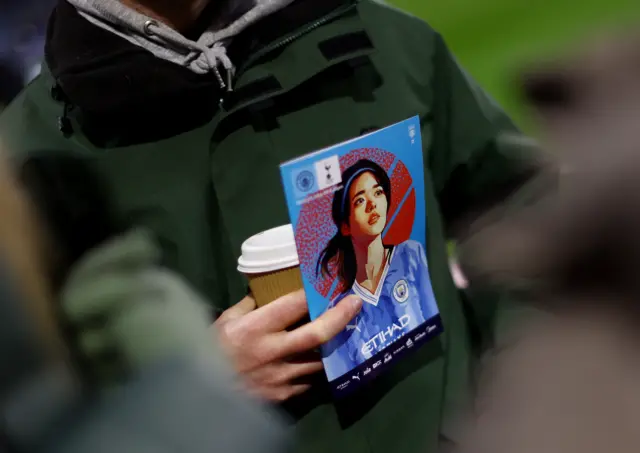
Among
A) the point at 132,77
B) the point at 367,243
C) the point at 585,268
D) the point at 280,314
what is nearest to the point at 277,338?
the point at 280,314

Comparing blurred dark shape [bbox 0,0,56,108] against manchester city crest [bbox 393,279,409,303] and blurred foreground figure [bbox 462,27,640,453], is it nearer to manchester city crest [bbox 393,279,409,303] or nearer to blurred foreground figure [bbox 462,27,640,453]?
manchester city crest [bbox 393,279,409,303]

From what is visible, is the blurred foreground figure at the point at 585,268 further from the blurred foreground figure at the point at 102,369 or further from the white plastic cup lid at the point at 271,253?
the white plastic cup lid at the point at 271,253

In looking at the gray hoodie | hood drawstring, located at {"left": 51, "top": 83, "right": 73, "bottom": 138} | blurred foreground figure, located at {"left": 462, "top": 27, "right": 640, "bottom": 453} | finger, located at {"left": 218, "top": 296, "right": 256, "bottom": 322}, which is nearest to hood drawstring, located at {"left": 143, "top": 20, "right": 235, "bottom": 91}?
the gray hoodie

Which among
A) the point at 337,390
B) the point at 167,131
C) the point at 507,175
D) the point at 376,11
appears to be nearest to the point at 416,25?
the point at 376,11

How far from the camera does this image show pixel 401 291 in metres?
0.67

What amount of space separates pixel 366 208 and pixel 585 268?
14.5 inches

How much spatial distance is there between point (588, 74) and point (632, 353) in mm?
107

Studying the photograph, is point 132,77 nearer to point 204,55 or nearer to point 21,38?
point 204,55

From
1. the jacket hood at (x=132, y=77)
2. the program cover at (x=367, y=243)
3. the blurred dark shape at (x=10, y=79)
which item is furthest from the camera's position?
the blurred dark shape at (x=10, y=79)

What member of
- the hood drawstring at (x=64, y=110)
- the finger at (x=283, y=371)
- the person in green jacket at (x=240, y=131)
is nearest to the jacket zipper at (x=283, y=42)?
the person in green jacket at (x=240, y=131)

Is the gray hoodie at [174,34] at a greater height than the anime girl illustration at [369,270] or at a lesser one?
greater

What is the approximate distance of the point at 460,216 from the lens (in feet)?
2.60

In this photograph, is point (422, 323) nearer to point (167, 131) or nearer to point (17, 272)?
point (167, 131)

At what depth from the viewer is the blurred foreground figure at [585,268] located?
0.24 m
